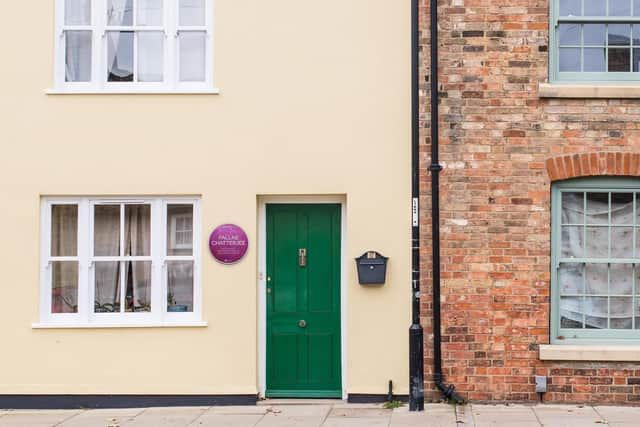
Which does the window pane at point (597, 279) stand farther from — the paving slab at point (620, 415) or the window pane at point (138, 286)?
Result: the window pane at point (138, 286)

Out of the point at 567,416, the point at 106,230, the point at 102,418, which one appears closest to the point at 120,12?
the point at 106,230

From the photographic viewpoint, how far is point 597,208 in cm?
967

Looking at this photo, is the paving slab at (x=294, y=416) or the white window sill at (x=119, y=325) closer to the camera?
the paving slab at (x=294, y=416)

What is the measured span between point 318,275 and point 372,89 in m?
2.22

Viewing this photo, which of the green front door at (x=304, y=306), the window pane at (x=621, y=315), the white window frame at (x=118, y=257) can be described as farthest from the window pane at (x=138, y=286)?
the window pane at (x=621, y=315)

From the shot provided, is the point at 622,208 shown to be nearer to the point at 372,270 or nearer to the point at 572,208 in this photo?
the point at 572,208

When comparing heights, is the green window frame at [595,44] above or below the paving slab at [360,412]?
above

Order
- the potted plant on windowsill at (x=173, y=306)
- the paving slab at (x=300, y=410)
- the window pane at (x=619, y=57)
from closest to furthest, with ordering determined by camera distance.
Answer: the paving slab at (x=300, y=410) < the window pane at (x=619, y=57) < the potted plant on windowsill at (x=173, y=306)

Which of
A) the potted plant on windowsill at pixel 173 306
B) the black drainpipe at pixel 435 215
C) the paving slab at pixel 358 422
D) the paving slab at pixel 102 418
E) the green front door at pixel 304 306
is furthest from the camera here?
the green front door at pixel 304 306

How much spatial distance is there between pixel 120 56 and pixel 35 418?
13.7ft

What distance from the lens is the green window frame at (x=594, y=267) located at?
379 inches

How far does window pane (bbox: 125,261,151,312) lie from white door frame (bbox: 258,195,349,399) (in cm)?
129

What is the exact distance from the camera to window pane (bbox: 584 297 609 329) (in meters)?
9.66

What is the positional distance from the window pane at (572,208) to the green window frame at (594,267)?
0.03ft
